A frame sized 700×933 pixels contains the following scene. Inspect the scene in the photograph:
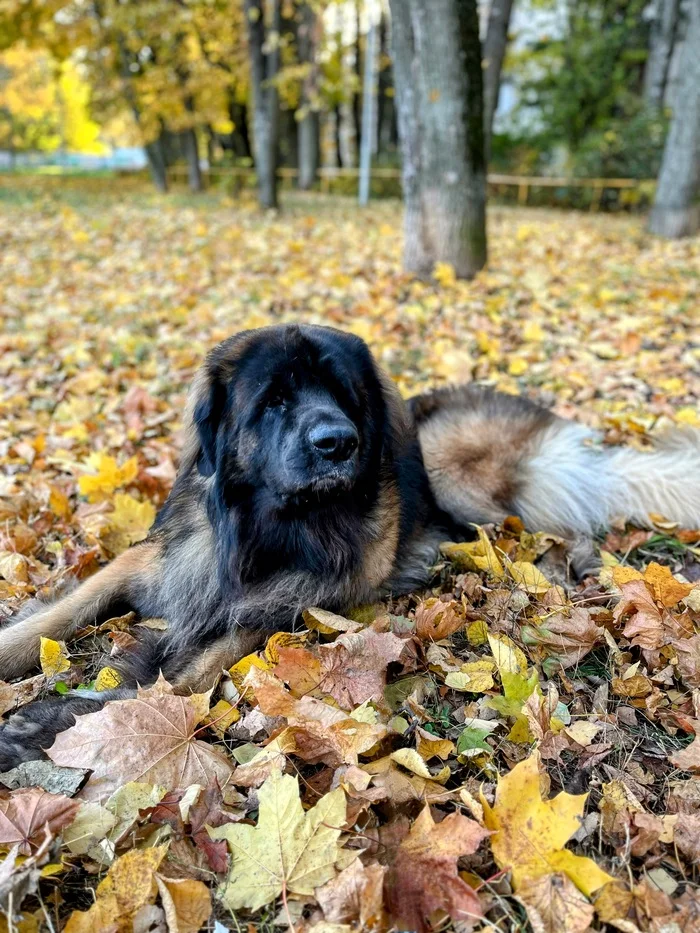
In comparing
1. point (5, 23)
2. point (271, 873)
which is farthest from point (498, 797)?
point (5, 23)

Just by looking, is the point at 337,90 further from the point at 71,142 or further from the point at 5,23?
the point at 71,142

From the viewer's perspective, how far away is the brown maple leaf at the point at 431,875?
70.9 inches

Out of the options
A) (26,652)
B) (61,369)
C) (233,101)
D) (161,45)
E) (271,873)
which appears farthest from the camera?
(233,101)

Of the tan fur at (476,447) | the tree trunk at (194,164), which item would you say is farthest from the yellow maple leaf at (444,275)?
the tree trunk at (194,164)

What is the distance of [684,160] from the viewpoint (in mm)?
13055

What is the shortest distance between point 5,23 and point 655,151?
19.4m

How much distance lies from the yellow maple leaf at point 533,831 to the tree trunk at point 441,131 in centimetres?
777

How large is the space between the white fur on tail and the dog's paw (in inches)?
101

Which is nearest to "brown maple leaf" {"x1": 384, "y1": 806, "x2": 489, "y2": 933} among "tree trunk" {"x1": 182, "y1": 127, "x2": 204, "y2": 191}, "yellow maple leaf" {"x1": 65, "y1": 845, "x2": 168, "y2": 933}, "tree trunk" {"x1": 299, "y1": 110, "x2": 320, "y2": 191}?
"yellow maple leaf" {"x1": 65, "y1": 845, "x2": 168, "y2": 933}

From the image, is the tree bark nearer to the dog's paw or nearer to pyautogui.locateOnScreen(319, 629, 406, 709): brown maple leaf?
pyautogui.locateOnScreen(319, 629, 406, 709): brown maple leaf

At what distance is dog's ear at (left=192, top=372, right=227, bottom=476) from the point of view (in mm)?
2951

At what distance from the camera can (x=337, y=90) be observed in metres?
27.3

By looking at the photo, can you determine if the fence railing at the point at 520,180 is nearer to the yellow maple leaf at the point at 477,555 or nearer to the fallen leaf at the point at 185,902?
the yellow maple leaf at the point at 477,555

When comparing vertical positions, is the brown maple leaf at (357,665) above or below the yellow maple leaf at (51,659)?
above
